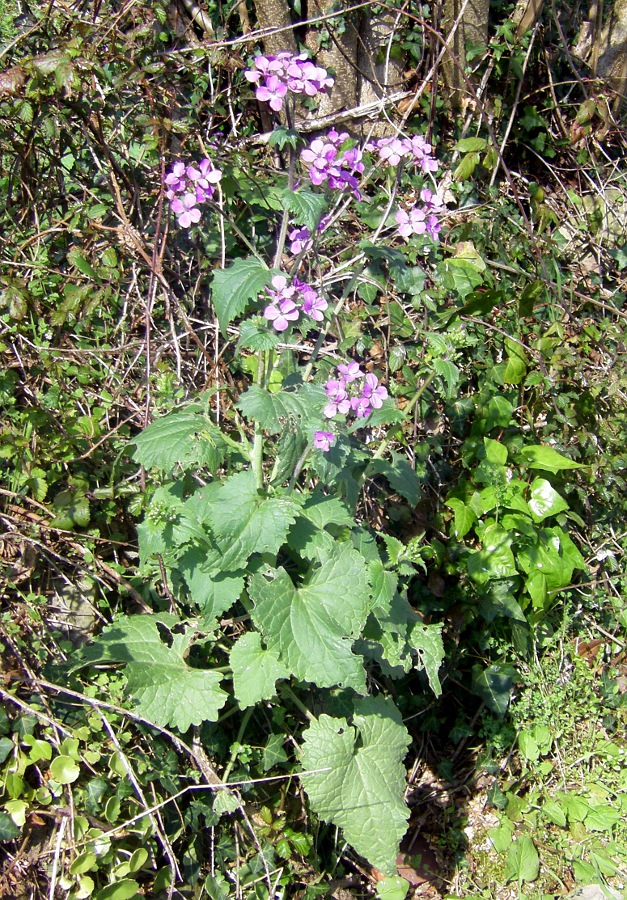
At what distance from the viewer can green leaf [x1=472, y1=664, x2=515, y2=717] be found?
11.6 feet

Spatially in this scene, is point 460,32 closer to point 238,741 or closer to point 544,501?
point 544,501

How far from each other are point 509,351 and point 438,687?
1839mm

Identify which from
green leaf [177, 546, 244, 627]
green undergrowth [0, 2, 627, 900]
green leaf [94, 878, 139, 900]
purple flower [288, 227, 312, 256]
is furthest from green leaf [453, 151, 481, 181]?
green leaf [94, 878, 139, 900]

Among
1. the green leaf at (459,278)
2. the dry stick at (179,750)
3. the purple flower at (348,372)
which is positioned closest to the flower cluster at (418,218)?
the purple flower at (348,372)

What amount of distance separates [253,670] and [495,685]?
4.93 feet

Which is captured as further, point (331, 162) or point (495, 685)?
point (495, 685)

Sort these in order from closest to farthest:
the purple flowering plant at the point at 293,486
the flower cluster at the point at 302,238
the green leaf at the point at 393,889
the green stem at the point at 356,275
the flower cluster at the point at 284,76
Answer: the flower cluster at the point at 284,76 < the purple flowering plant at the point at 293,486 < the green stem at the point at 356,275 < the flower cluster at the point at 302,238 < the green leaf at the point at 393,889

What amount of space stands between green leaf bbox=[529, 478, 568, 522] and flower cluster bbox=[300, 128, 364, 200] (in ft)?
6.09

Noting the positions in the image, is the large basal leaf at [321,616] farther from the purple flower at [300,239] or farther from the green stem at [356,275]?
the purple flower at [300,239]

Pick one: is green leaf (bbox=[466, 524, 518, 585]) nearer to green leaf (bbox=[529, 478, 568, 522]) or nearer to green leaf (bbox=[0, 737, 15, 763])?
green leaf (bbox=[529, 478, 568, 522])

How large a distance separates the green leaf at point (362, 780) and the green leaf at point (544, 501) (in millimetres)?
1278

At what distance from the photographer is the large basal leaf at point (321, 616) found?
2.35m

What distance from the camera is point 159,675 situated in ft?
8.43

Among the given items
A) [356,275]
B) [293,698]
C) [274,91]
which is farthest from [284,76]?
[293,698]
